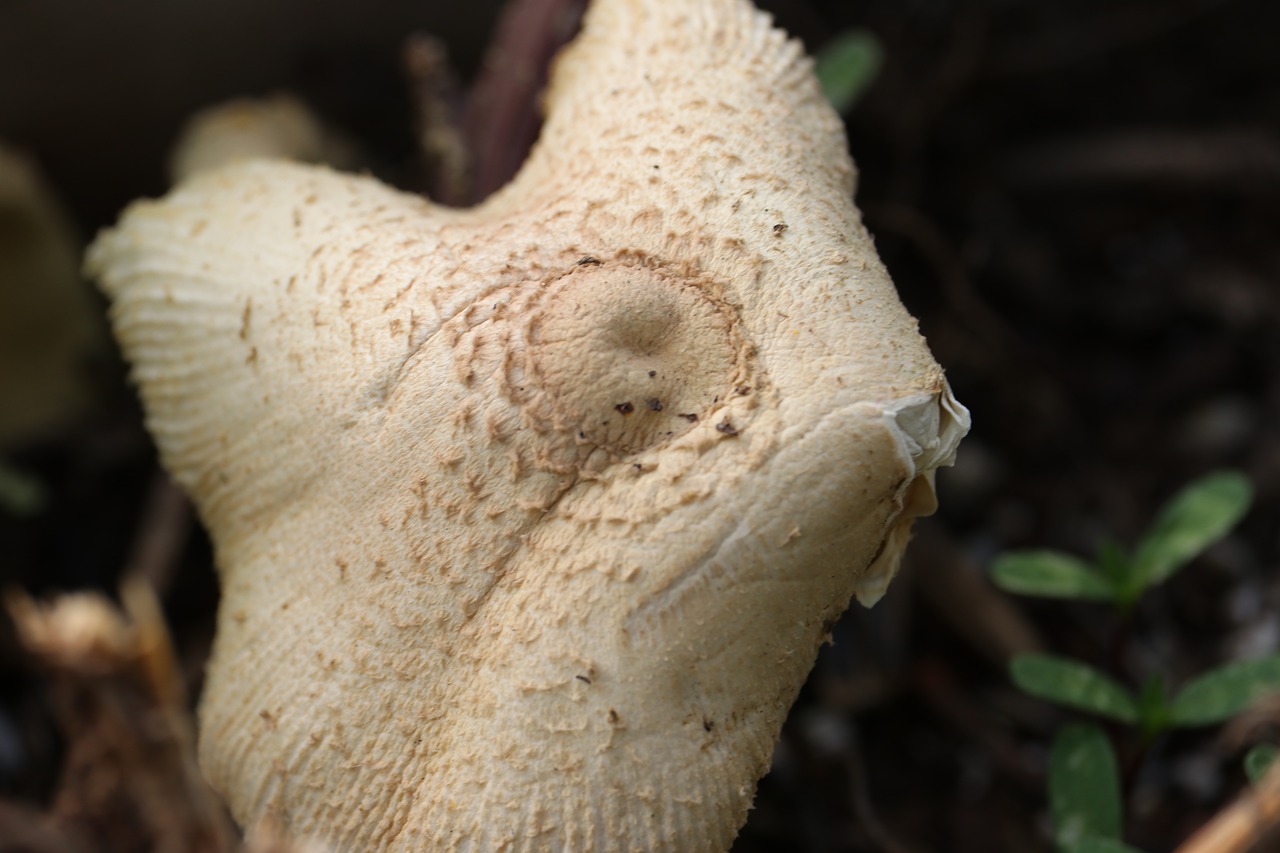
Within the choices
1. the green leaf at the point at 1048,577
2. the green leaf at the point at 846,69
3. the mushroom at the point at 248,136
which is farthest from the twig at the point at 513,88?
the green leaf at the point at 1048,577

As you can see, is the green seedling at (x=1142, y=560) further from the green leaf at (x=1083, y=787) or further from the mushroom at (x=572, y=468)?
the mushroom at (x=572, y=468)

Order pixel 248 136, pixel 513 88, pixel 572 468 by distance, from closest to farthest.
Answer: pixel 572 468
pixel 513 88
pixel 248 136

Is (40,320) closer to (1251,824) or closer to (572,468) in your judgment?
(572,468)

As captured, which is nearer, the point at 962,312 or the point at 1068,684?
the point at 1068,684

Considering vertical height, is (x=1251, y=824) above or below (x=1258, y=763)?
above

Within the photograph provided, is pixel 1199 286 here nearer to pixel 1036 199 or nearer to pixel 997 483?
pixel 1036 199

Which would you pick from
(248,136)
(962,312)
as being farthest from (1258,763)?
(248,136)
